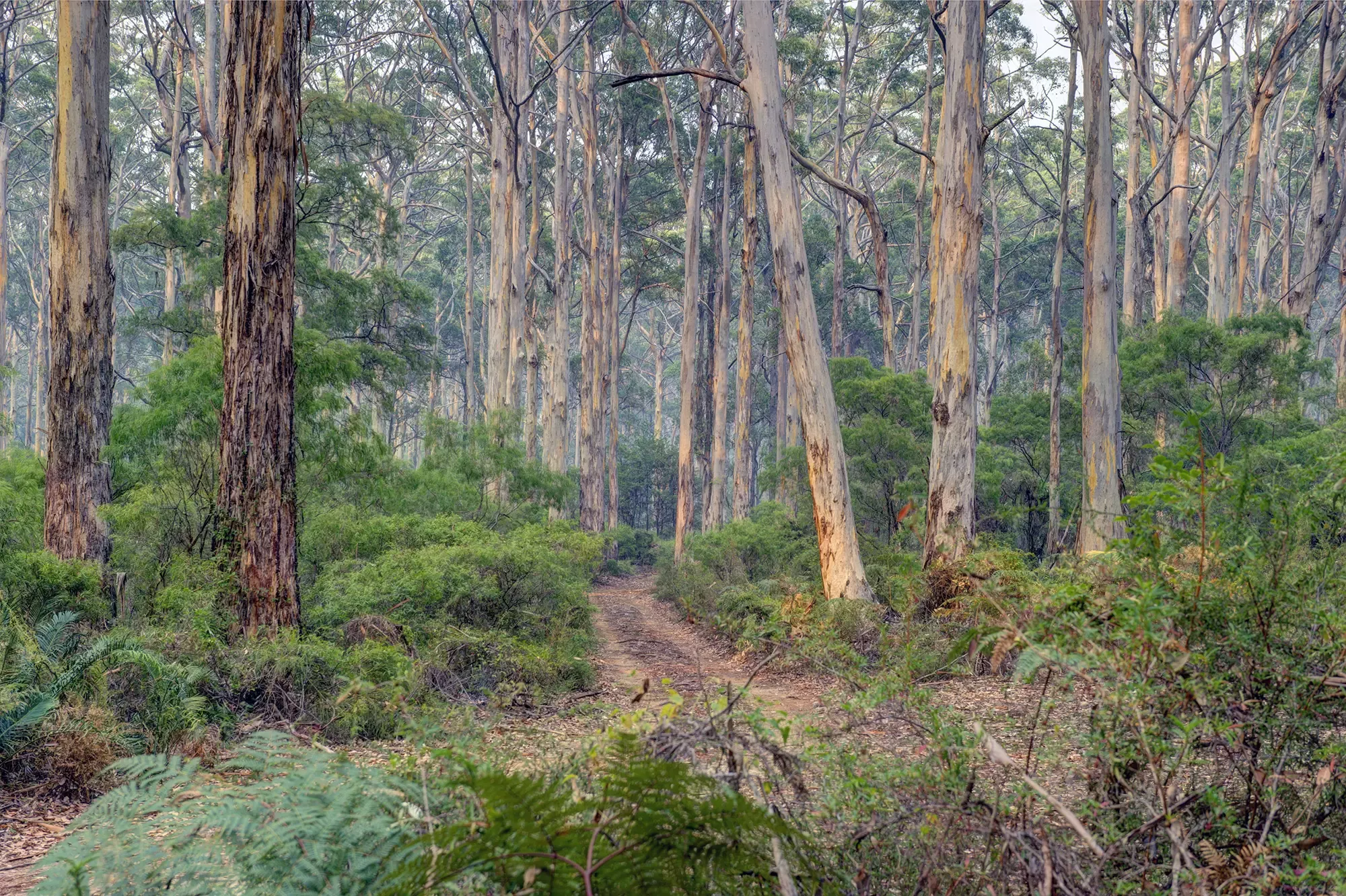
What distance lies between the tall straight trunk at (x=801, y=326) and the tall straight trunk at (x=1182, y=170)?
11.7 m

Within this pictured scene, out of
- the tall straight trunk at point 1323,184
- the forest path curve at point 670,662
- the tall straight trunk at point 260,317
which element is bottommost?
the forest path curve at point 670,662

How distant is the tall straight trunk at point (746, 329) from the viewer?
650 inches

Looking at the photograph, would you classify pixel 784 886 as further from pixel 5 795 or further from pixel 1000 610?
pixel 5 795

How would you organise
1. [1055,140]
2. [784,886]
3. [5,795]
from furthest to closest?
[1055,140] < [5,795] < [784,886]

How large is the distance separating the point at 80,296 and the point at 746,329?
1327cm

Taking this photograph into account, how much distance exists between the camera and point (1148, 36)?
22.4 meters

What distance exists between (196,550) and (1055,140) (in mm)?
27894

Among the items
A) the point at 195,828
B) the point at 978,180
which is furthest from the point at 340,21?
the point at 195,828

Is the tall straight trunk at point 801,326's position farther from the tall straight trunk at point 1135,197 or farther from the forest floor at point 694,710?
the tall straight trunk at point 1135,197

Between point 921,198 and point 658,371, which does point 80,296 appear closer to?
point 921,198

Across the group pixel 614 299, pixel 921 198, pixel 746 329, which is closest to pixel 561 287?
pixel 614 299

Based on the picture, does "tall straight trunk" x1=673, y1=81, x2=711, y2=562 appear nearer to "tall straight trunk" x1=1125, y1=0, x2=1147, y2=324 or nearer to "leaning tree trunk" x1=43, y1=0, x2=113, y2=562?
"tall straight trunk" x1=1125, y1=0, x2=1147, y2=324

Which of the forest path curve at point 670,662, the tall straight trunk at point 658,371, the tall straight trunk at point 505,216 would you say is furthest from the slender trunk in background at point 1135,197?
the tall straight trunk at point 658,371

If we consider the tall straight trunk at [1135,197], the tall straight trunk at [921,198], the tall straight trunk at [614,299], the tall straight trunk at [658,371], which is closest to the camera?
the tall straight trunk at [1135,197]
